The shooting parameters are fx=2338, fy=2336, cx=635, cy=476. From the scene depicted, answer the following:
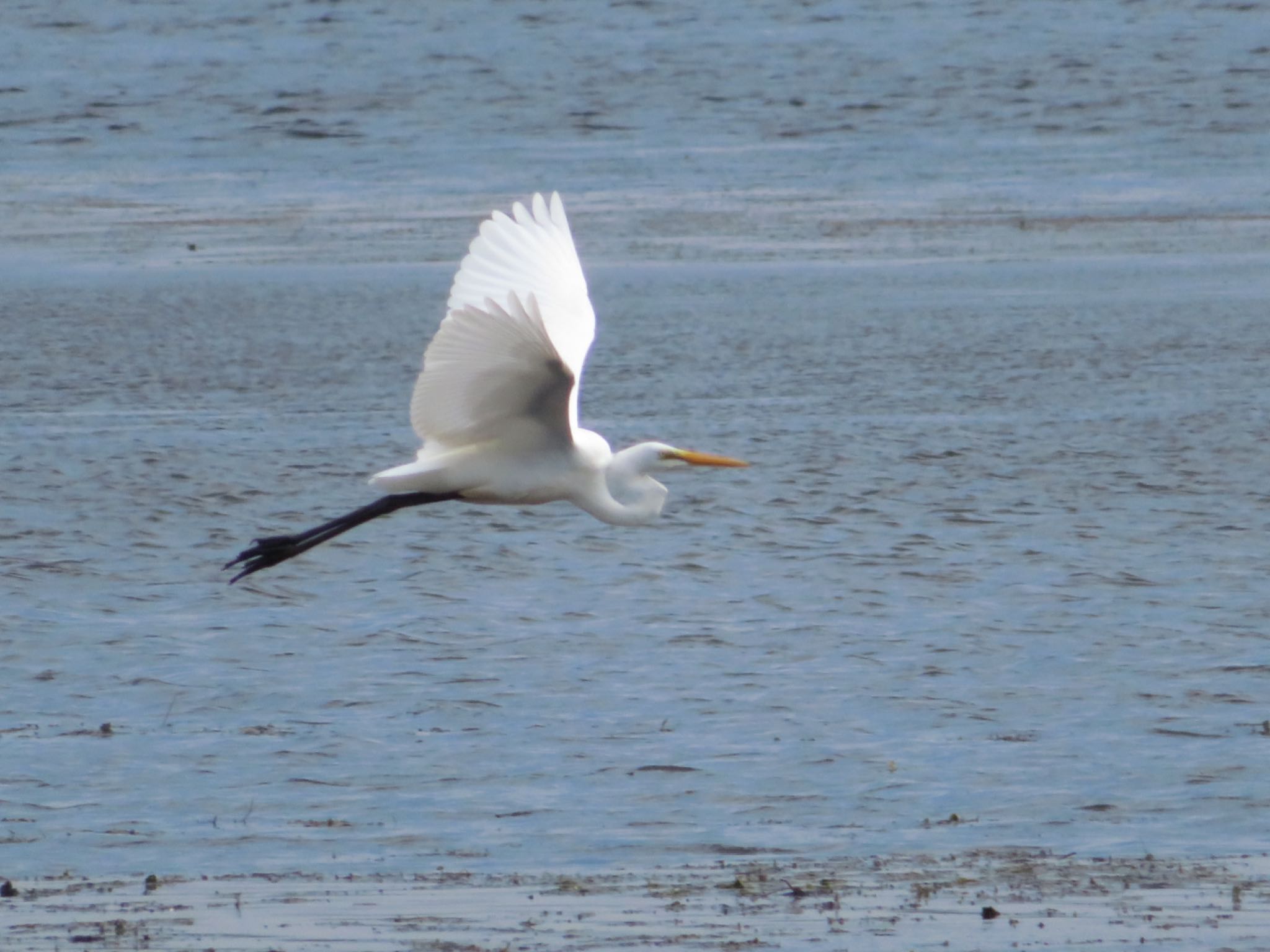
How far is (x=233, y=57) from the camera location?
2847 cm

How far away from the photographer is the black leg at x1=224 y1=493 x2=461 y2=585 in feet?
24.6

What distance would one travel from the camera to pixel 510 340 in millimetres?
6230

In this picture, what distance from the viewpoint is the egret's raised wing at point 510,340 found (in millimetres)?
6227

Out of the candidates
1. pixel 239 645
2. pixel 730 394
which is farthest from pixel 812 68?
pixel 239 645

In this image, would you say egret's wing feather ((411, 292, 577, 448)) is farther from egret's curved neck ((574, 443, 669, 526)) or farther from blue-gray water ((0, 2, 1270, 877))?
blue-gray water ((0, 2, 1270, 877))

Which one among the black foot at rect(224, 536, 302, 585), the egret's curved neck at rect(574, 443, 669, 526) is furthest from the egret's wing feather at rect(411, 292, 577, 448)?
the black foot at rect(224, 536, 302, 585)

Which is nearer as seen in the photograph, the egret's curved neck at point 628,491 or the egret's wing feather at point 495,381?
the egret's wing feather at point 495,381

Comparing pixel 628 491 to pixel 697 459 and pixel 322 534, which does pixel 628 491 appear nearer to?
pixel 697 459

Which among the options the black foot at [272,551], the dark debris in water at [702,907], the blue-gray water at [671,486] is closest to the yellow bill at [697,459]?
the blue-gray water at [671,486]

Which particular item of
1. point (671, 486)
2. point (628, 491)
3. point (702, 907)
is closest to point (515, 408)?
point (628, 491)

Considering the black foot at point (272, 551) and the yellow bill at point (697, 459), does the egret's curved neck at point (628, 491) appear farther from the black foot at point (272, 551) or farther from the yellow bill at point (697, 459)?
the black foot at point (272, 551)

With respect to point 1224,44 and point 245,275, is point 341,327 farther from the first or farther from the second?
point 1224,44

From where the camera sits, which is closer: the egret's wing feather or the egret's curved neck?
the egret's wing feather

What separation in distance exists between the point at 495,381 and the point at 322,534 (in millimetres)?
1266
